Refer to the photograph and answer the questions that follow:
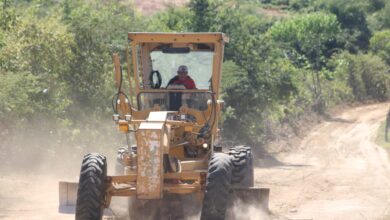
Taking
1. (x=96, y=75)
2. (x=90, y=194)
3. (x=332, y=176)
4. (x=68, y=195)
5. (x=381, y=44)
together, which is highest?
(x=381, y=44)

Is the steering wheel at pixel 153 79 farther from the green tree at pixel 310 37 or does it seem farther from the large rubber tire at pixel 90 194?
the green tree at pixel 310 37

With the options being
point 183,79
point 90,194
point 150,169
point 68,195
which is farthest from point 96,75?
point 150,169

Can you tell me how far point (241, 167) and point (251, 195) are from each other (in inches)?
29.3

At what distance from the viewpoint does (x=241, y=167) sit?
13008 millimetres

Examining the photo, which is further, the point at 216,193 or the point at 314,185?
the point at 314,185

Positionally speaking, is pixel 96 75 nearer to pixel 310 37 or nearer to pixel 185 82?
pixel 185 82

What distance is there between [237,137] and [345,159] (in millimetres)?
3802

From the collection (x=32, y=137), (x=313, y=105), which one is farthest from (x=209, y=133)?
(x=313, y=105)

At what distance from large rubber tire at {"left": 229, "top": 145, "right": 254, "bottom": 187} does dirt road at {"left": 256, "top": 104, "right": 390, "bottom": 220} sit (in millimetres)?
978

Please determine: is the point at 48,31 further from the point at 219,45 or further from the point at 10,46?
the point at 219,45

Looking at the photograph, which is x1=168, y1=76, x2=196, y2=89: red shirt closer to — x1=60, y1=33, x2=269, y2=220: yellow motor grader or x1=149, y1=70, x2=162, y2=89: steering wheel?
x1=60, y1=33, x2=269, y2=220: yellow motor grader

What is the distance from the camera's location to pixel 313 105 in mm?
41500

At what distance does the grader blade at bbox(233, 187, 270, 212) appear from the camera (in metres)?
12.3

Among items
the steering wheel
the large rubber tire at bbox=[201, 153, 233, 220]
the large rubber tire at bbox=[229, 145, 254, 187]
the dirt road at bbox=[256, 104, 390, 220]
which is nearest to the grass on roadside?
the dirt road at bbox=[256, 104, 390, 220]
